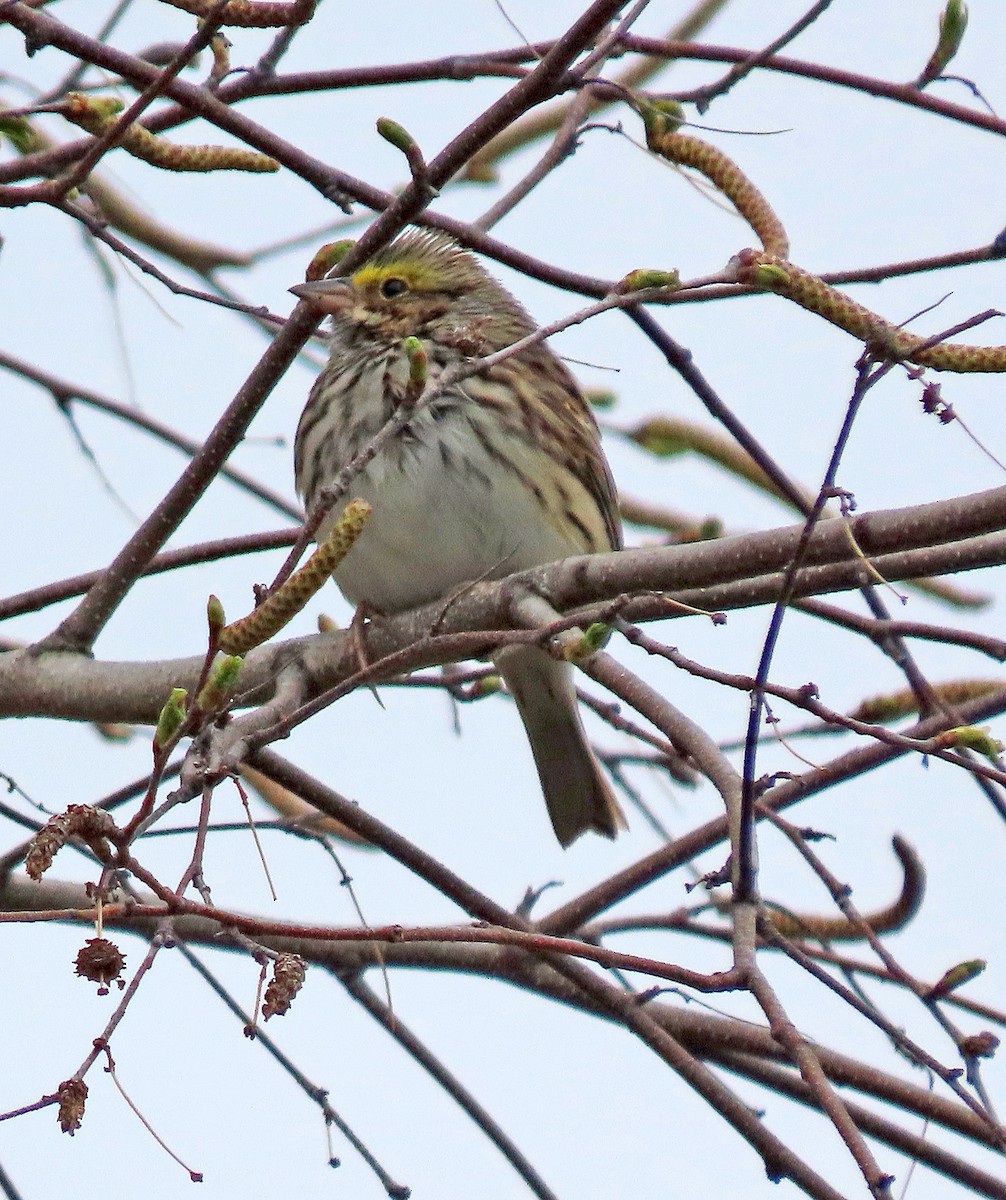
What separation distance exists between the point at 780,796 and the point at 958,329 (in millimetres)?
1227

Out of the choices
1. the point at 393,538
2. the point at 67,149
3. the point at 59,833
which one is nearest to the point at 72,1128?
the point at 59,833

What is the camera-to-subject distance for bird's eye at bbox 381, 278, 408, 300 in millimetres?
4645

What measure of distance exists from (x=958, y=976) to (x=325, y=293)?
166cm

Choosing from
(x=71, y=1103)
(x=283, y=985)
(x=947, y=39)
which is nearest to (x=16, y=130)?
(x=947, y=39)

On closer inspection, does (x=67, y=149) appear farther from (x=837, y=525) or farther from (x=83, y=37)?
(x=837, y=525)

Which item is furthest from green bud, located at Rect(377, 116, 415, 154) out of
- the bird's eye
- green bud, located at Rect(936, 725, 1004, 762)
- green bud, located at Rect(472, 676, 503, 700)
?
the bird's eye

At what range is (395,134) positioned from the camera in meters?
2.40

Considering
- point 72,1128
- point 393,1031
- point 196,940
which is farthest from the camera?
point 196,940

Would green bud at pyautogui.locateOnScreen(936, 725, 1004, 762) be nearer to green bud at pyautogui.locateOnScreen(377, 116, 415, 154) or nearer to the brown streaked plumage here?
green bud at pyautogui.locateOnScreen(377, 116, 415, 154)

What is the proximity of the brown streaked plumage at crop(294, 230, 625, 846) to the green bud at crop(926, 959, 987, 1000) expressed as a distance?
60.6 inches

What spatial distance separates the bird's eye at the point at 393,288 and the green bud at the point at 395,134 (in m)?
2.23

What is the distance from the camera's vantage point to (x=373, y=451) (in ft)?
A: 6.91

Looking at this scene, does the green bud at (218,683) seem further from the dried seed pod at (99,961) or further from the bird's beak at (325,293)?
the bird's beak at (325,293)

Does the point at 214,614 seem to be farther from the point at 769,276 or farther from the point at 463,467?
the point at 463,467
